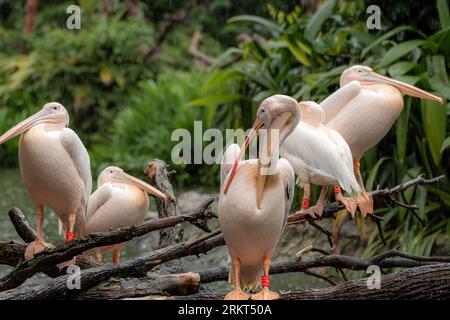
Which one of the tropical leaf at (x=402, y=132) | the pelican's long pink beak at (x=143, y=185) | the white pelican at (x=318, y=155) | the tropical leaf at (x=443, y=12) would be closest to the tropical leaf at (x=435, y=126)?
the tropical leaf at (x=402, y=132)

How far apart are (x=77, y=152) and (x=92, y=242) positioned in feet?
1.47

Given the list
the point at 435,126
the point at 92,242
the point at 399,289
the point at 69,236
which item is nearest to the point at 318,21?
the point at 435,126

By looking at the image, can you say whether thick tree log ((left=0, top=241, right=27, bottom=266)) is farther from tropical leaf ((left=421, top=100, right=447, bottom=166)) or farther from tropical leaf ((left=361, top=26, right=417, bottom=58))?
tropical leaf ((left=361, top=26, right=417, bottom=58))

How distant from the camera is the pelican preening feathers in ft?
9.89

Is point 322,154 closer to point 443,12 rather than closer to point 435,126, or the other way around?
point 435,126

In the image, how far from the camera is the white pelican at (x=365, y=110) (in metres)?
3.84

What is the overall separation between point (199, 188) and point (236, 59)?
2327mm

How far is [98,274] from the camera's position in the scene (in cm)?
340

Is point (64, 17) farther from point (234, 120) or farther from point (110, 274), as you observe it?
point (110, 274)

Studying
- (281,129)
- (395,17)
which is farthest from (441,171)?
(281,129)

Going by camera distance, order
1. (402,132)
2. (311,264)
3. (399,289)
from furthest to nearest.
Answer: (402,132)
(311,264)
(399,289)

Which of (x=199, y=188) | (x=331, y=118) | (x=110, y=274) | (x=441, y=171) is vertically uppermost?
(x=199, y=188)

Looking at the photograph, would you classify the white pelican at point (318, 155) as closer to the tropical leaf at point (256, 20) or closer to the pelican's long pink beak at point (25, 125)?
the pelican's long pink beak at point (25, 125)

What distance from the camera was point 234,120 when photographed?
742 cm
